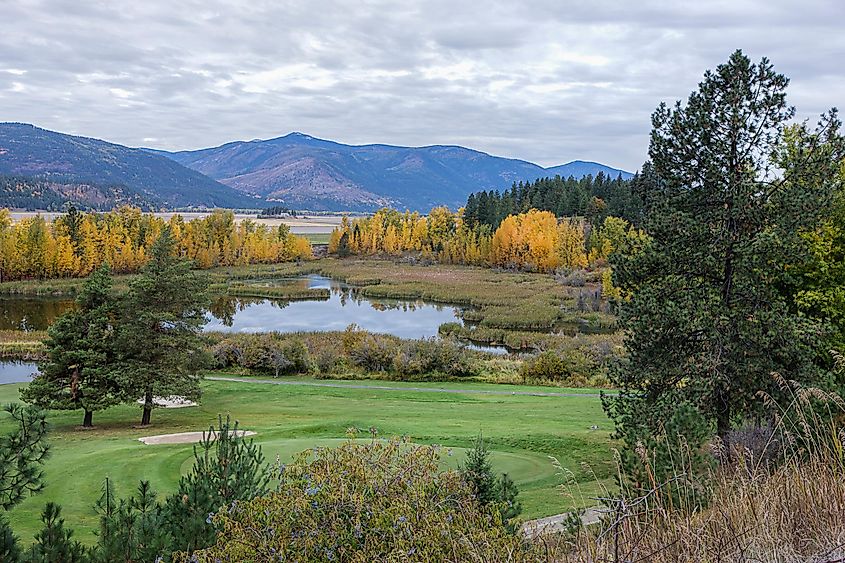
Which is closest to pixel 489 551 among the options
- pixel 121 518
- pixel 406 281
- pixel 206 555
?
pixel 206 555

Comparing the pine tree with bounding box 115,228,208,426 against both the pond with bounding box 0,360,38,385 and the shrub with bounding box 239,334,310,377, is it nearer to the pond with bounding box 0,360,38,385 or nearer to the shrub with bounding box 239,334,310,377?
the shrub with bounding box 239,334,310,377

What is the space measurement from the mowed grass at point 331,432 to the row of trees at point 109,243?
3961 cm

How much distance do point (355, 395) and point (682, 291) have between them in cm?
1584

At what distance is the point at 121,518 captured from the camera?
591 cm

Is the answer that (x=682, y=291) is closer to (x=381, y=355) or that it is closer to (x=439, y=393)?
(x=439, y=393)

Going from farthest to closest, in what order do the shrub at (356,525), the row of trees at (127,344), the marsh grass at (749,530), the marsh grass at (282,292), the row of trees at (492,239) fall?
the row of trees at (492,239), the marsh grass at (282,292), the row of trees at (127,344), the shrub at (356,525), the marsh grass at (749,530)

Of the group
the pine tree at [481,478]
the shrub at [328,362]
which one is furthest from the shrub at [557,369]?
the pine tree at [481,478]

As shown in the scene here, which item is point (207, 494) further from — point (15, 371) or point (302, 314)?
point (302, 314)

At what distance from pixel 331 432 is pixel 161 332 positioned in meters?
7.36

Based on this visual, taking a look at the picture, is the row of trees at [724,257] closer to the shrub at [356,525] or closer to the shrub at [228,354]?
the shrub at [356,525]

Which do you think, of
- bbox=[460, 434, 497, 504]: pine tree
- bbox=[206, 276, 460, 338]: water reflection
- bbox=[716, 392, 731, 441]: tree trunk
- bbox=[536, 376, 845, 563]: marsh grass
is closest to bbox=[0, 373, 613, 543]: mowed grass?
bbox=[460, 434, 497, 504]: pine tree

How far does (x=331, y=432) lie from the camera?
18.1 meters

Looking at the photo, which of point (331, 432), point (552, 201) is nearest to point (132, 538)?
point (331, 432)

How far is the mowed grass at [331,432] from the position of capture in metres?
12.6
